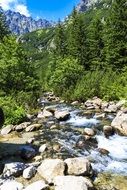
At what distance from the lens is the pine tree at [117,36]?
190 ft

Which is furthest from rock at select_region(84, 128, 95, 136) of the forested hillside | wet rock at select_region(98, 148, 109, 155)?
the forested hillside

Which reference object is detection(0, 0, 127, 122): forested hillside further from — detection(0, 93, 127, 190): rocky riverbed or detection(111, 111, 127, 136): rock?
detection(111, 111, 127, 136): rock

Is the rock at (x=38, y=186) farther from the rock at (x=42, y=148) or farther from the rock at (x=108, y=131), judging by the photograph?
the rock at (x=108, y=131)

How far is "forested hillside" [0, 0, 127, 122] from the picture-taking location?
42688mm

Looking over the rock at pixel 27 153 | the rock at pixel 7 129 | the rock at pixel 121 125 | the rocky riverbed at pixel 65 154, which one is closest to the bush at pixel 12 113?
the rocky riverbed at pixel 65 154

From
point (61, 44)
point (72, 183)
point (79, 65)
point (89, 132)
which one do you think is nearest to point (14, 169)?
point (72, 183)

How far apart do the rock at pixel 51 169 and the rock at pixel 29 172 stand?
12.2 inches

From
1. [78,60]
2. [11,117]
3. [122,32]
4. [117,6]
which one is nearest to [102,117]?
[11,117]

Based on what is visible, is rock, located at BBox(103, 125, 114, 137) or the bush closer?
rock, located at BBox(103, 125, 114, 137)

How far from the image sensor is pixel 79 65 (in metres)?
66.5

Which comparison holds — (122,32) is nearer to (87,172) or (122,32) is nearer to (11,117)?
(11,117)

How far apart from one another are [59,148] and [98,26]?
51977 mm

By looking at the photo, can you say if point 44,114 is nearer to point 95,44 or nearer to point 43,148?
point 43,148

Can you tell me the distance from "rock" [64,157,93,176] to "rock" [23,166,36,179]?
1743mm
